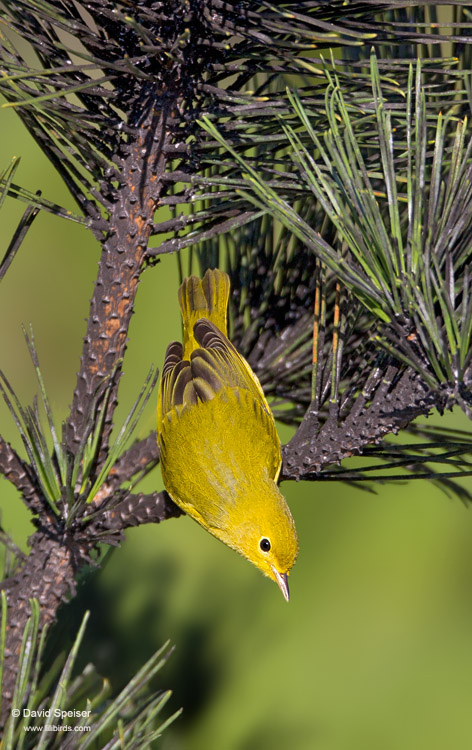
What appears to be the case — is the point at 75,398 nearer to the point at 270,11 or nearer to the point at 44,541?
the point at 44,541

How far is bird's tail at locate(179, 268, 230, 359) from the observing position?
39.6 inches

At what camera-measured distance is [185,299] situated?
1264mm

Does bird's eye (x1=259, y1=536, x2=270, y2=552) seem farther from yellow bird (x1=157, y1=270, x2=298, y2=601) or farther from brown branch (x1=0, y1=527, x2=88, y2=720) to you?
brown branch (x1=0, y1=527, x2=88, y2=720)

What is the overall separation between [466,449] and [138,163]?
468 millimetres

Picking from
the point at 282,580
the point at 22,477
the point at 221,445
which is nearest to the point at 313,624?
the point at 282,580

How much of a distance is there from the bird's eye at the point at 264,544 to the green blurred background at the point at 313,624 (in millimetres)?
95

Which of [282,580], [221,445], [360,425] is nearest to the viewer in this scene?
[360,425]

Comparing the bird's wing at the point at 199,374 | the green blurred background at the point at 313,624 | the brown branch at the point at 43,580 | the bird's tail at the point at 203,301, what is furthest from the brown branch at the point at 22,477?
the bird's wing at the point at 199,374

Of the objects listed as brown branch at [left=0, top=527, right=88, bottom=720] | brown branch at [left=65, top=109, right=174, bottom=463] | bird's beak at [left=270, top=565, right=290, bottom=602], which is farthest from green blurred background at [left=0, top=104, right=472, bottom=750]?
brown branch at [left=65, top=109, right=174, bottom=463]

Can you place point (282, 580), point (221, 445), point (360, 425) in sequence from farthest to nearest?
point (221, 445), point (282, 580), point (360, 425)

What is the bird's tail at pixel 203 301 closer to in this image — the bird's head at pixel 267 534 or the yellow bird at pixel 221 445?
the yellow bird at pixel 221 445

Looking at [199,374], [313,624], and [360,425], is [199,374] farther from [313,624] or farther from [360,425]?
[360,425]

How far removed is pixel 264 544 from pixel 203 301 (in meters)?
0.41

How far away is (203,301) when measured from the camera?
3.96 ft
